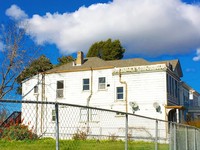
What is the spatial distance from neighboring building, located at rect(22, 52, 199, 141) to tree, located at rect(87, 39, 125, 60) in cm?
2140

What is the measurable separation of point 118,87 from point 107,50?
27044mm

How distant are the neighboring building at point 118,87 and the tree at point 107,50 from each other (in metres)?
21.4

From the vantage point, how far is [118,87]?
3162 centimetres

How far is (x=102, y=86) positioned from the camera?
32.4 metres

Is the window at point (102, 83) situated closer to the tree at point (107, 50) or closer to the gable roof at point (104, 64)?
the gable roof at point (104, 64)

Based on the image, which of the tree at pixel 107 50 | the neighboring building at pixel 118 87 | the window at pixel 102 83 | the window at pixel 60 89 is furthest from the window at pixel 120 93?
the tree at pixel 107 50

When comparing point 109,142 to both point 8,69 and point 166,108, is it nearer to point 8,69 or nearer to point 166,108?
point 166,108

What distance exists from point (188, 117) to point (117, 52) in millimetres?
23922

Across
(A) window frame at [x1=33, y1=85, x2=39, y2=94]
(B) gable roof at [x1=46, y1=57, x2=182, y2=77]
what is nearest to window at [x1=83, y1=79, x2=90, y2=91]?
(B) gable roof at [x1=46, y1=57, x2=182, y2=77]

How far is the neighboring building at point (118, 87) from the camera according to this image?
30047 millimetres

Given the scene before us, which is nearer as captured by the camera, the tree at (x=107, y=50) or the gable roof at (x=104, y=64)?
the gable roof at (x=104, y=64)

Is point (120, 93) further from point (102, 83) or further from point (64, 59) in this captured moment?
point (64, 59)

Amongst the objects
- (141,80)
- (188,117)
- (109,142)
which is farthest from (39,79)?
(109,142)

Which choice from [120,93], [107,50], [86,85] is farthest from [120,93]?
[107,50]
